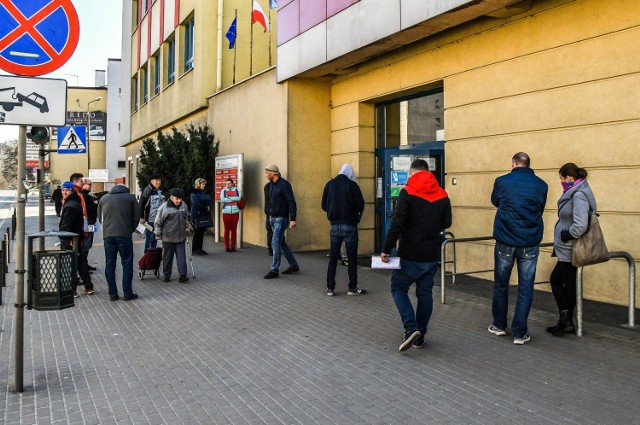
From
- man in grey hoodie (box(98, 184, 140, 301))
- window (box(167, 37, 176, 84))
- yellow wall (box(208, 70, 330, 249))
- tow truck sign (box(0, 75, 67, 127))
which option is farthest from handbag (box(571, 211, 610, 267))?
window (box(167, 37, 176, 84))

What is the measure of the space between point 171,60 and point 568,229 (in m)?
21.5

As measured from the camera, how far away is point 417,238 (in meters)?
5.58

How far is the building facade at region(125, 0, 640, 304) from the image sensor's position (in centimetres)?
772

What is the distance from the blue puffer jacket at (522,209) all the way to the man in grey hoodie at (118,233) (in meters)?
5.28

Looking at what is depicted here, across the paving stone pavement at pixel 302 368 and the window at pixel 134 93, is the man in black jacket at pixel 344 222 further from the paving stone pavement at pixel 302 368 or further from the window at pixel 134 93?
the window at pixel 134 93

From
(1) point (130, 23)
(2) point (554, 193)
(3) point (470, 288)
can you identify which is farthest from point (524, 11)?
(1) point (130, 23)

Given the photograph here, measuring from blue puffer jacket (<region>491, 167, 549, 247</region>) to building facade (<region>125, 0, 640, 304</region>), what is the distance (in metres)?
2.50

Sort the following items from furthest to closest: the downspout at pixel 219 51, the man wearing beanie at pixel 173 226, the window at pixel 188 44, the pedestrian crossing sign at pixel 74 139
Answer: the window at pixel 188 44 < the downspout at pixel 219 51 < the pedestrian crossing sign at pixel 74 139 < the man wearing beanie at pixel 173 226

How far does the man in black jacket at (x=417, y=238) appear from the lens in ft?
18.3

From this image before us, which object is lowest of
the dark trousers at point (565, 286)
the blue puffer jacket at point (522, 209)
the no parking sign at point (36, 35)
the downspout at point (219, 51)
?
the dark trousers at point (565, 286)

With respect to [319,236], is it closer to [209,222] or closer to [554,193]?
[209,222]

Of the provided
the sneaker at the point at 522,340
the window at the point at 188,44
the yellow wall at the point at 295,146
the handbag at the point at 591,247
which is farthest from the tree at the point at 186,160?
the handbag at the point at 591,247

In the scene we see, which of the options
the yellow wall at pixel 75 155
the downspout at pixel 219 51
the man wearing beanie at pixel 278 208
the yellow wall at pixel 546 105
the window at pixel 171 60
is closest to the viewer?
the yellow wall at pixel 546 105

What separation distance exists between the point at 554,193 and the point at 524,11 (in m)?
2.84
